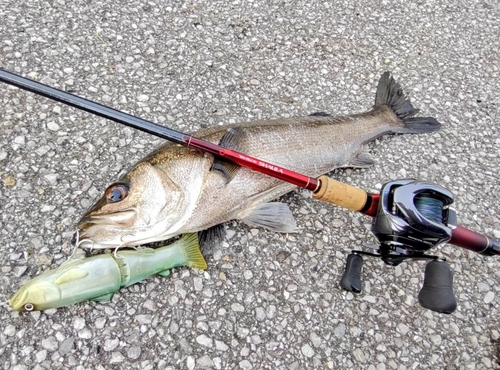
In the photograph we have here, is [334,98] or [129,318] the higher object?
[334,98]

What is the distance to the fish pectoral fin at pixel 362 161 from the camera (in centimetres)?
344

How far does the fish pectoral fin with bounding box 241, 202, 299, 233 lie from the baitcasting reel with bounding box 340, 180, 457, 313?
767 millimetres

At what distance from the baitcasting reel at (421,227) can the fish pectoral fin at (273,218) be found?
767 millimetres

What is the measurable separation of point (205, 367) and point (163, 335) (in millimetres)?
311

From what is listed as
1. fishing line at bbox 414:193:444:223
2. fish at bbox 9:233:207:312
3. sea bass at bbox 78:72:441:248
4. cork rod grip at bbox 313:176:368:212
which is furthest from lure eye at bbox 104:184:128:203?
fishing line at bbox 414:193:444:223

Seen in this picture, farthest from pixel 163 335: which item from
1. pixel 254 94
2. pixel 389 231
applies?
pixel 254 94

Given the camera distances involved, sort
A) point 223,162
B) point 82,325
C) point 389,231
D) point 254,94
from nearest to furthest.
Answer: point 389,231, point 82,325, point 223,162, point 254,94

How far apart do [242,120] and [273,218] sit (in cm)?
108

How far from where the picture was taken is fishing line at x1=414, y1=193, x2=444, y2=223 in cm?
227

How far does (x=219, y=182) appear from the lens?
287 centimetres

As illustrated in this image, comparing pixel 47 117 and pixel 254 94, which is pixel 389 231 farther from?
pixel 47 117

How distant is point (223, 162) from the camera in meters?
2.86


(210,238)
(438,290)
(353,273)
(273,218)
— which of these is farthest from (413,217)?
(210,238)

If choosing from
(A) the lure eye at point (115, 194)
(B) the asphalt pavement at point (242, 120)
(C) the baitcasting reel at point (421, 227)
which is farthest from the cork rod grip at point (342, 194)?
(A) the lure eye at point (115, 194)
